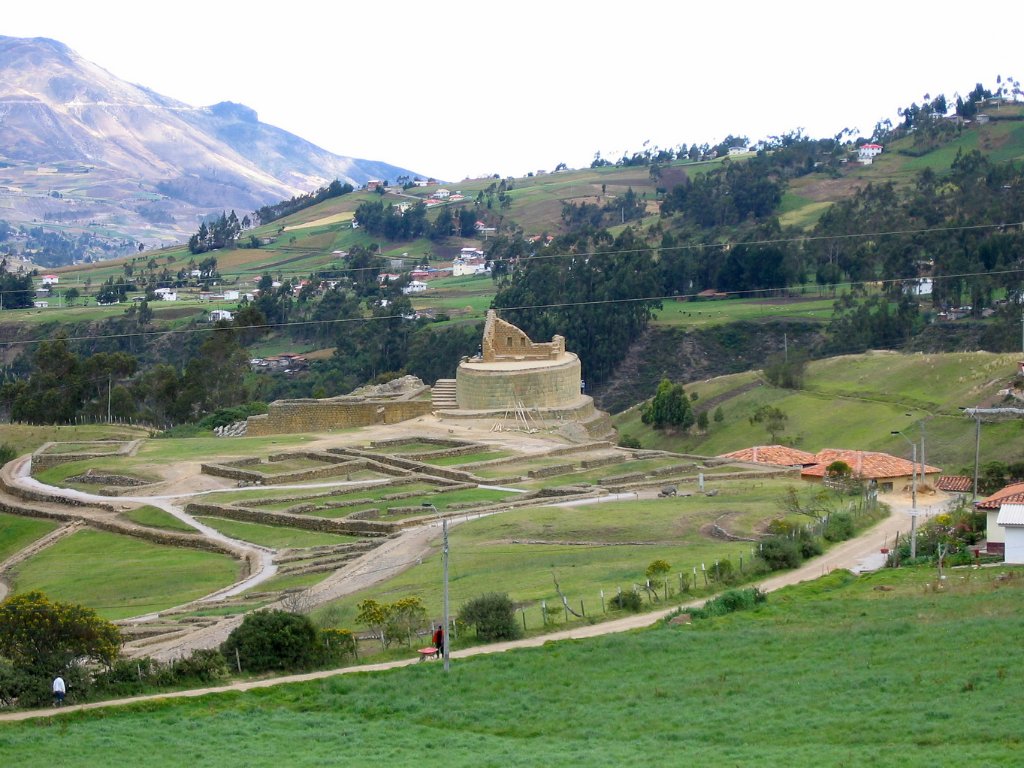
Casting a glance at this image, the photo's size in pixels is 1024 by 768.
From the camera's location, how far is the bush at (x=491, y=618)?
24344mm

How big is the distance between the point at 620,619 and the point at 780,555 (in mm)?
4961

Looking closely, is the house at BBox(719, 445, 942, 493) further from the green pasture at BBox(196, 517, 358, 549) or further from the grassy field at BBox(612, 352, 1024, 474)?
the green pasture at BBox(196, 517, 358, 549)

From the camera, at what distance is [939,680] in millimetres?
19906

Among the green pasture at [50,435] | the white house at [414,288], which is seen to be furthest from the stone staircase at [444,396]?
→ the white house at [414,288]

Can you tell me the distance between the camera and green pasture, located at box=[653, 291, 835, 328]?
8234cm

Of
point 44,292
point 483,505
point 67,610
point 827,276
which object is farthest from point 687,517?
point 44,292

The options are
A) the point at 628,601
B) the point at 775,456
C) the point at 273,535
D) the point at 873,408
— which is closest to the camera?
the point at 628,601

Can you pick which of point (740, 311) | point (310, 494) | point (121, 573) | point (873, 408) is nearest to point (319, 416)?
point (310, 494)

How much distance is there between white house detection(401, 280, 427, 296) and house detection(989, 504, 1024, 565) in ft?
253

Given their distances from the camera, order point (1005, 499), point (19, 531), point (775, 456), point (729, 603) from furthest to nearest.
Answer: point (775, 456)
point (19, 531)
point (1005, 499)
point (729, 603)

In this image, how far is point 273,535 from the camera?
37562 millimetres

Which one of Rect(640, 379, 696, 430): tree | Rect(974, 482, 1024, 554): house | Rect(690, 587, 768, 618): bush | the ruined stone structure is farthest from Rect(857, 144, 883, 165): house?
Rect(690, 587, 768, 618): bush

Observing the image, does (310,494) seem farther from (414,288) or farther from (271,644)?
(414,288)

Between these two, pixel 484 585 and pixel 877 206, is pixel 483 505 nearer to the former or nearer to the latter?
pixel 484 585
